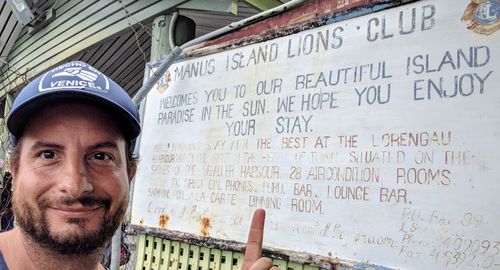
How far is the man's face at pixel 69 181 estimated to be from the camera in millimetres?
1204

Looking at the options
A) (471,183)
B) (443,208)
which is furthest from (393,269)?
(471,183)

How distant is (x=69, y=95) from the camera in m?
1.26

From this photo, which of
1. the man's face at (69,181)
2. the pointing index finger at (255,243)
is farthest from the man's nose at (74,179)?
the pointing index finger at (255,243)

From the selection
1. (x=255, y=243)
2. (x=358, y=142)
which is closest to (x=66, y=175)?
(x=255, y=243)

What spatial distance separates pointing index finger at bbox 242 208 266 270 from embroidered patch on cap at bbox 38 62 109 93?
61cm

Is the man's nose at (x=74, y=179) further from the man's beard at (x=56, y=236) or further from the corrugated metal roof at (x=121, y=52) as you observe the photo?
the corrugated metal roof at (x=121, y=52)

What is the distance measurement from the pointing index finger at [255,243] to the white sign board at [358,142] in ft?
2.65

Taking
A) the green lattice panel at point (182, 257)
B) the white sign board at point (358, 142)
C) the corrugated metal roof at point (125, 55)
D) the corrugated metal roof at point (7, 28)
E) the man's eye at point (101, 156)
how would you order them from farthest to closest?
1. the corrugated metal roof at point (7, 28)
2. the corrugated metal roof at point (125, 55)
3. the green lattice panel at point (182, 257)
4. the white sign board at point (358, 142)
5. the man's eye at point (101, 156)

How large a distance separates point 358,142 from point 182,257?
55.3 inches

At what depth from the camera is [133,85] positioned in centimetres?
711

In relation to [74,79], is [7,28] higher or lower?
higher

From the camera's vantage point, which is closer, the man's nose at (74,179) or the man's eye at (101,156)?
the man's nose at (74,179)

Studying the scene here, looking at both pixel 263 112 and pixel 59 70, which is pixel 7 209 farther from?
pixel 59 70

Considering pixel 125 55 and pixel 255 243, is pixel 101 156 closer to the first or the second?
pixel 255 243
